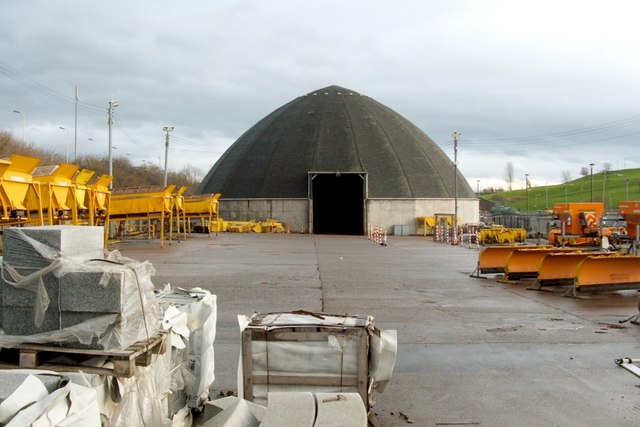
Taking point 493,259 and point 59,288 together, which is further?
point 493,259

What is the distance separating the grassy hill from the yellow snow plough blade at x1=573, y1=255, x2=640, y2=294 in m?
113

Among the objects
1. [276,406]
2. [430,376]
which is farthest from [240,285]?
[276,406]

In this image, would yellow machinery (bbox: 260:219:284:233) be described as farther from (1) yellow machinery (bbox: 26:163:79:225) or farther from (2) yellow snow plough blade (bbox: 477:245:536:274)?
(2) yellow snow plough blade (bbox: 477:245:536:274)

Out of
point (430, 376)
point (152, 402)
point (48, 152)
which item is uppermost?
point (48, 152)

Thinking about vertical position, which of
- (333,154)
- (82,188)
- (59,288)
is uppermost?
(333,154)

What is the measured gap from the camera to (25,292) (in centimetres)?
448

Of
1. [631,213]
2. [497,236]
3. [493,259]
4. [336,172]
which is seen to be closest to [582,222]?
[631,213]

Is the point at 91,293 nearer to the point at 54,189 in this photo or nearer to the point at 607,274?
the point at 54,189

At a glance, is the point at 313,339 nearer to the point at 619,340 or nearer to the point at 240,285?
the point at 619,340

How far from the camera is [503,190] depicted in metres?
187

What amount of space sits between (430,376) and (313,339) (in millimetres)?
2784

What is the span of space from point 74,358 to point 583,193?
152 meters

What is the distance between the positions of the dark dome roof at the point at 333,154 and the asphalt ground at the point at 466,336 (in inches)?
1389

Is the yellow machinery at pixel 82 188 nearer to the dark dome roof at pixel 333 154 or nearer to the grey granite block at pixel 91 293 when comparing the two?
the grey granite block at pixel 91 293
